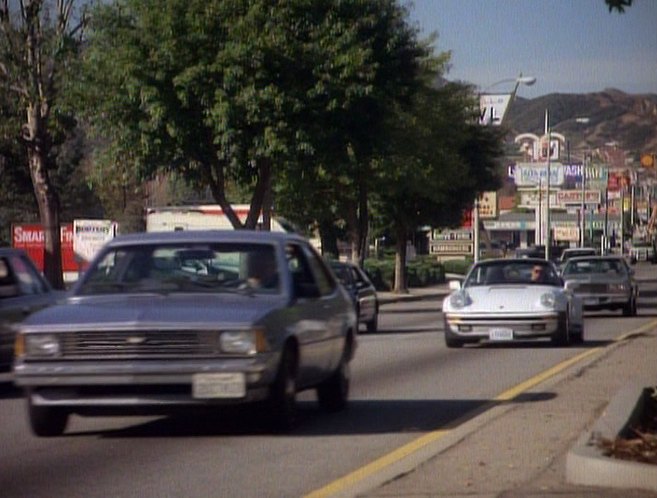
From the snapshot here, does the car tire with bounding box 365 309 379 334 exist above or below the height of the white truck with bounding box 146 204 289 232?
below

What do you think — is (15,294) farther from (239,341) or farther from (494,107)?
(494,107)

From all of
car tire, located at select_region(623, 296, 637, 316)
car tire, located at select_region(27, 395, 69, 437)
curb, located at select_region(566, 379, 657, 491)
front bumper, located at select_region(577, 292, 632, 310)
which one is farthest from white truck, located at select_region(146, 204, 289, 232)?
curb, located at select_region(566, 379, 657, 491)

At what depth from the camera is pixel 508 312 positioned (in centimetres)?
2300

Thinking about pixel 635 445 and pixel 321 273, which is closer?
pixel 635 445

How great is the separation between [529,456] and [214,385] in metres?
2.45

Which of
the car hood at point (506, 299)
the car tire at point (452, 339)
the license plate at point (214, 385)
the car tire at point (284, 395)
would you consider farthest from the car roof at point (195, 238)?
the car tire at point (452, 339)

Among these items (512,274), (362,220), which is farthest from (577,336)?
(362,220)

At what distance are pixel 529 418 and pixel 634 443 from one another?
3.43 metres

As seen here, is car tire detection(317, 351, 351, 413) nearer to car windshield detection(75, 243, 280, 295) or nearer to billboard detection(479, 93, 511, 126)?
car windshield detection(75, 243, 280, 295)

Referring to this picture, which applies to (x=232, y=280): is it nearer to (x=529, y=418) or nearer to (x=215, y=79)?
(x=529, y=418)

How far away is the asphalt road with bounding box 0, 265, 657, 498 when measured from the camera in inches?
401

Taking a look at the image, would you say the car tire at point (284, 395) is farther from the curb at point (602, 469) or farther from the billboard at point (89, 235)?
the billboard at point (89, 235)

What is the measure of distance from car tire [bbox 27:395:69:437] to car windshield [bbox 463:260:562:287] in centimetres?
1267

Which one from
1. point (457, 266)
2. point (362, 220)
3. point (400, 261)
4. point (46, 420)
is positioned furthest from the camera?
point (457, 266)
